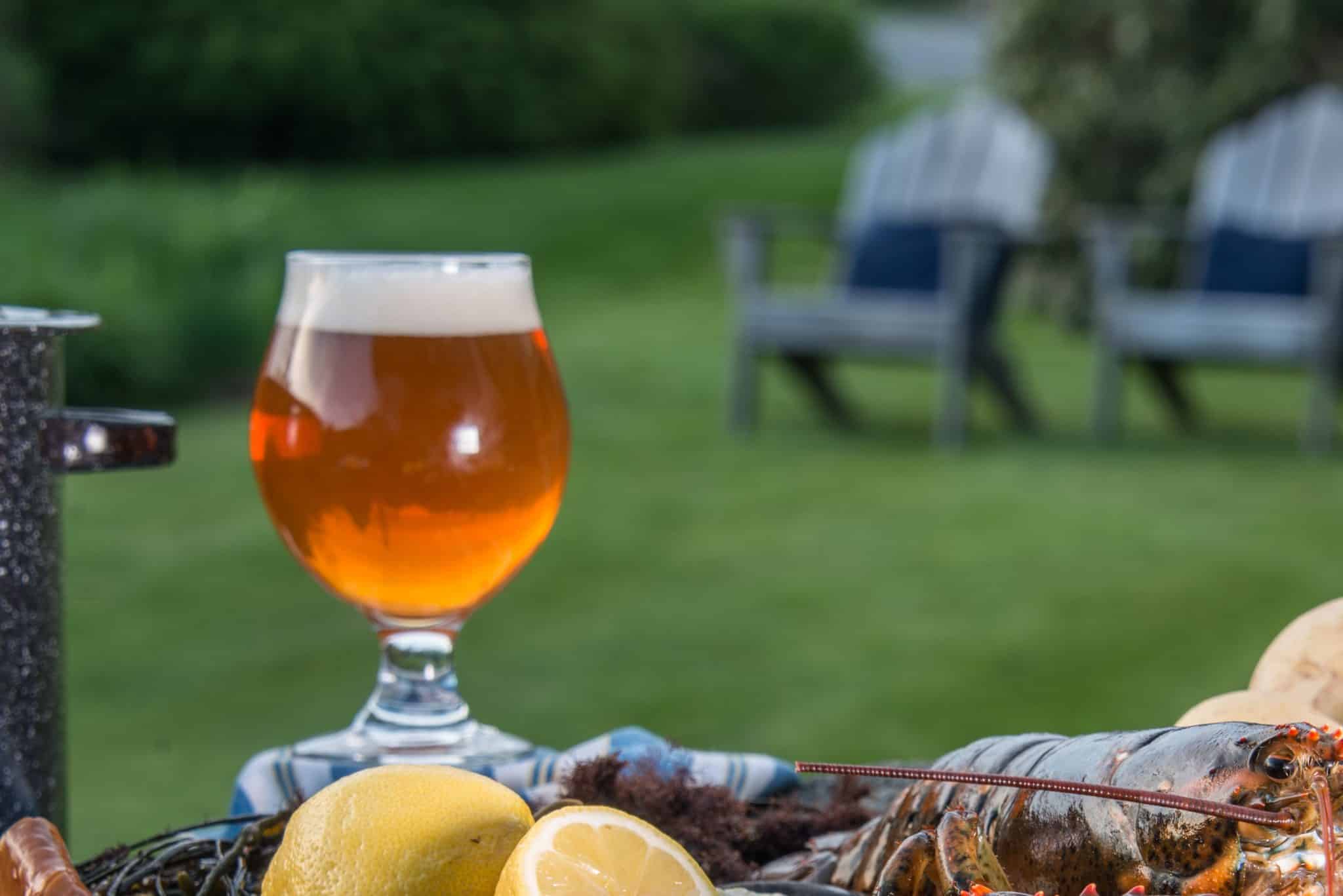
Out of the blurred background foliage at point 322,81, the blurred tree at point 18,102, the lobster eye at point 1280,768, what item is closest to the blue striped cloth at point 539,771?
the lobster eye at point 1280,768

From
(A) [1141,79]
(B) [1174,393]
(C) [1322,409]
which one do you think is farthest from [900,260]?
(A) [1141,79]

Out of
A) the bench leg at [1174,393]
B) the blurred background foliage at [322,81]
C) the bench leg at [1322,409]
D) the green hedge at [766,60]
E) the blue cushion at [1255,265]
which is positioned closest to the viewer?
the bench leg at [1322,409]

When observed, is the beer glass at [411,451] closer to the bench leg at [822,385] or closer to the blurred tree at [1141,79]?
the bench leg at [822,385]

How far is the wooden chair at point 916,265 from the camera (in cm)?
577

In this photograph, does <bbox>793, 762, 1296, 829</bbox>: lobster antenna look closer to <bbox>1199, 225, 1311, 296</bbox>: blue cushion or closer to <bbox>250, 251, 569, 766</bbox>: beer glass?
<bbox>250, 251, 569, 766</bbox>: beer glass

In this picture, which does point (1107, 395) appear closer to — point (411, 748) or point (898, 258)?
point (898, 258)

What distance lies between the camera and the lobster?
1.97 ft

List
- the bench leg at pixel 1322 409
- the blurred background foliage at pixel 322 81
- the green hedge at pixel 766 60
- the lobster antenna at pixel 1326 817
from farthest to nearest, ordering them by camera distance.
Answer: the green hedge at pixel 766 60 → the blurred background foliage at pixel 322 81 → the bench leg at pixel 1322 409 → the lobster antenna at pixel 1326 817

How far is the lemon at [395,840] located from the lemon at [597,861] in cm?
3

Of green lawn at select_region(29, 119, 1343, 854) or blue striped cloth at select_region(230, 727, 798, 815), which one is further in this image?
green lawn at select_region(29, 119, 1343, 854)

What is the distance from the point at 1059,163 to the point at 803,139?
5.55 metres

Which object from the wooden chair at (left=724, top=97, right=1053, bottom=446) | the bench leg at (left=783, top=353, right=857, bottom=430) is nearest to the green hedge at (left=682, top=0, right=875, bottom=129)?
the wooden chair at (left=724, top=97, right=1053, bottom=446)

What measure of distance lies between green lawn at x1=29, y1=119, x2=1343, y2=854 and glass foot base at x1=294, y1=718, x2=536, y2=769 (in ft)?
6.46

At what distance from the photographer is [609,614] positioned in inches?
166
